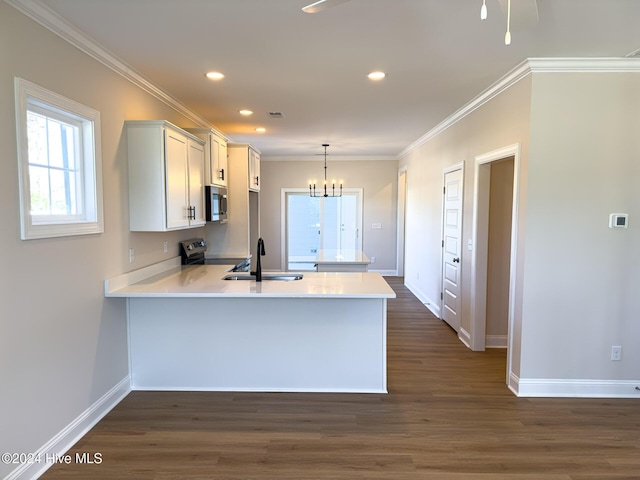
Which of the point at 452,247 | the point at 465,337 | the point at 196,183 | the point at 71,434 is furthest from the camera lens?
the point at 452,247

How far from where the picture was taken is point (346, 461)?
2352mm

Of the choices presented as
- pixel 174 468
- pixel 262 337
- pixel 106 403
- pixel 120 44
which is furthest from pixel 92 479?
pixel 120 44

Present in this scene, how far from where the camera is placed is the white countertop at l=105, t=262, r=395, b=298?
2.86 meters

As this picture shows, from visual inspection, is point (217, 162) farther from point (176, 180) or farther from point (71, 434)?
point (71, 434)

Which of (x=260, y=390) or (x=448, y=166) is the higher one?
(x=448, y=166)

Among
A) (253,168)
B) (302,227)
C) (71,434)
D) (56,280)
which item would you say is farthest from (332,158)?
(71,434)

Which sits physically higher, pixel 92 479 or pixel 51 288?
pixel 51 288

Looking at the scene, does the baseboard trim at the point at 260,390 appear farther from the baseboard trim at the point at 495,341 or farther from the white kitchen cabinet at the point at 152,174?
the baseboard trim at the point at 495,341

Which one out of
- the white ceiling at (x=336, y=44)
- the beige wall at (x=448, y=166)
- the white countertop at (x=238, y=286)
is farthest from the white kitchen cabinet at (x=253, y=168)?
the beige wall at (x=448, y=166)

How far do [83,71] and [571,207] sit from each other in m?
3.66

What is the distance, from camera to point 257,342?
3.23 m

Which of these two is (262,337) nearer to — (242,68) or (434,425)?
(434,425)

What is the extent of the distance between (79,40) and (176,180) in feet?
4.03

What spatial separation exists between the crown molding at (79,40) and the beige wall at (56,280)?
0.14ft
